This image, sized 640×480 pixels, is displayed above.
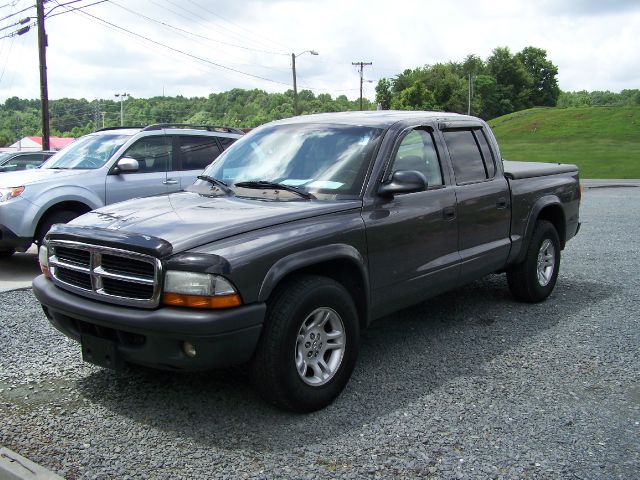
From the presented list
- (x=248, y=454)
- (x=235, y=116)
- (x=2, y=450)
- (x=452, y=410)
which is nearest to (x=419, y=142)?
(x=452, y=410)

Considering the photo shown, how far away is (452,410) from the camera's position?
3.95m

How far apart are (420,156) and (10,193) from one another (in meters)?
5.57

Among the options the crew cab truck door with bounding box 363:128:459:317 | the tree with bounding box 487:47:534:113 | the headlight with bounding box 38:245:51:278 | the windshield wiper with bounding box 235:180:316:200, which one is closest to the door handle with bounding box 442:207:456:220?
the crew cab truck door with bounding box 363:128:459:317

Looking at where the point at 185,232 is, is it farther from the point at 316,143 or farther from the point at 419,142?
the point at 419,142

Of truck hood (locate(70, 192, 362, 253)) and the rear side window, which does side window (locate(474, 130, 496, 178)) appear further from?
truck hood (locate(70, 192, 362, 253))

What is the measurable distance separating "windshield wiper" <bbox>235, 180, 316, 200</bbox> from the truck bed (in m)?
2.43

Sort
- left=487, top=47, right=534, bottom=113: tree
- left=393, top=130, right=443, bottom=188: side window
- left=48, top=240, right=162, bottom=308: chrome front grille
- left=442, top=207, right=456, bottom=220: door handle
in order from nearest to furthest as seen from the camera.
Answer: left=48, top=240, right=162, bottom=308: chrome front grille
left=393, top=130, right=443, bottom=188: side window
left=442, top=207, right=456, bottom=220: door handle
left=487, top=47, right=534, bottom=113: tree

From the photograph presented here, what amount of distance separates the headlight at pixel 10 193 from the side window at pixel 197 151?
7.51 ft

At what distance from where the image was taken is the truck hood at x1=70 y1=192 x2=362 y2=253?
3.66 m

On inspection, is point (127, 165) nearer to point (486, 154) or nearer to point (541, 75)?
A: point (486, 154)

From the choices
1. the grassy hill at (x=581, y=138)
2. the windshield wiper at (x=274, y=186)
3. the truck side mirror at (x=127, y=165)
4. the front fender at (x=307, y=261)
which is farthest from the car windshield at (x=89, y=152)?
the grassy hill at (x=581, y=138)

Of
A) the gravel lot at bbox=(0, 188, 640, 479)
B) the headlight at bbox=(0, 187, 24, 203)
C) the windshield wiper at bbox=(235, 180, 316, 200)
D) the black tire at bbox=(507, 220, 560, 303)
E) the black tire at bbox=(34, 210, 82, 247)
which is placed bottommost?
the gravel lot at bbox=(0, 188, 640, 479)

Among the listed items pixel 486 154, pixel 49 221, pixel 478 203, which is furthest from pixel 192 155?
pixel 478 203

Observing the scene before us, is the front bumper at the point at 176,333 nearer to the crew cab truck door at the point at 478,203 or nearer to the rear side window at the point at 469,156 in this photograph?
the crew cab truck door at the point at 478,203
